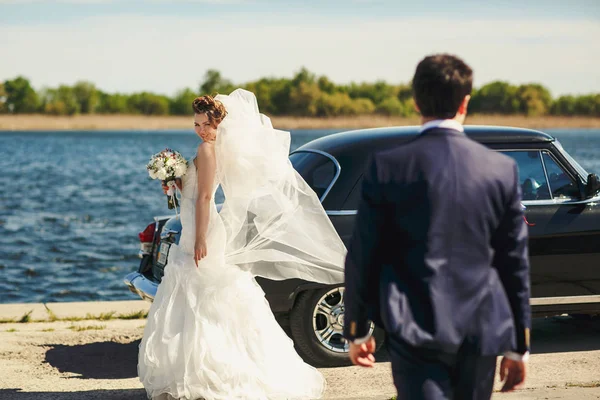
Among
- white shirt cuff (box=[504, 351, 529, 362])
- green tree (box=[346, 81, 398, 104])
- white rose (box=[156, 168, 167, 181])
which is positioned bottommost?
green tree (box=[346, 81, 398, 104])

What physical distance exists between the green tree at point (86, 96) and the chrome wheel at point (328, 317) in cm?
16087

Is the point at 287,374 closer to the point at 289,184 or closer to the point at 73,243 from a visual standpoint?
the point at 289,184

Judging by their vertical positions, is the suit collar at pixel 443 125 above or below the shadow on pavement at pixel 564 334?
above

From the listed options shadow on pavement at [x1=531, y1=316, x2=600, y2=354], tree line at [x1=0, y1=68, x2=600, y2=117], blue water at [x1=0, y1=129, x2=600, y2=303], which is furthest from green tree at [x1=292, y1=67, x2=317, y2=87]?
shadow on pavement at [x1=531, y1=316, x2=600, y2=354]

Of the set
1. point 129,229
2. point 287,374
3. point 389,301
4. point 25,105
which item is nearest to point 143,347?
point 287,374

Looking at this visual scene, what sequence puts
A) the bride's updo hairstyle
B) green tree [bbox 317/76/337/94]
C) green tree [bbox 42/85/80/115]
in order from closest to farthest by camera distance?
the bride's updo hairstyle, green tree [bbox 317/76/337/94], green tree [bbox 42/85/80/115]

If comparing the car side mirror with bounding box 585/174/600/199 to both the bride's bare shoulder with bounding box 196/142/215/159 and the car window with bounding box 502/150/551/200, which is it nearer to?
the car window with bounding box 502/150/551/200

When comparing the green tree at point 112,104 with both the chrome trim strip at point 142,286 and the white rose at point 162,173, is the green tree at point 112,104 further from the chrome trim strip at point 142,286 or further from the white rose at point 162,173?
the white rose at point 162,173

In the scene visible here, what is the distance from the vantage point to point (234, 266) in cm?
588

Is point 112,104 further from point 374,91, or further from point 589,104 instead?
point 589,104

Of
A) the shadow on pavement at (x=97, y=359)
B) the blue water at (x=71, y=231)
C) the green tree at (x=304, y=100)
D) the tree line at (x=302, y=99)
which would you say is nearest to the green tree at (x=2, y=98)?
the tree line at (x=302, y=99)

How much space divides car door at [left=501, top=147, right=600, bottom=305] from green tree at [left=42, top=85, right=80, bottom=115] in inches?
6203

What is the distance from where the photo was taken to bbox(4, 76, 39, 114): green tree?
500ft

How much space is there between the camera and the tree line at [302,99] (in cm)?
12750
